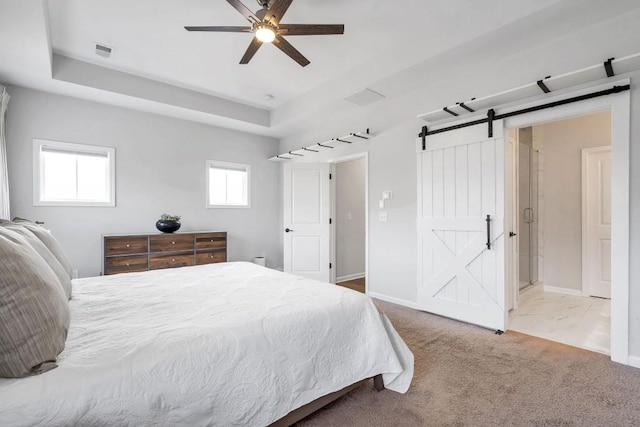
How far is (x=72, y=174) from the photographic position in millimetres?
3955

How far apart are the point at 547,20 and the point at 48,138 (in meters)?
5.33

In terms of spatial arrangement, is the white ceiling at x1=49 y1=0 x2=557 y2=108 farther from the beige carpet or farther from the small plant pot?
the beige carpet

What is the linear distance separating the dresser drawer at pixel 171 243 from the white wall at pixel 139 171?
499 mm

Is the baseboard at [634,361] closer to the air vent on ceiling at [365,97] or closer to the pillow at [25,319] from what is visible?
the air vent on ceiling at [365,97]

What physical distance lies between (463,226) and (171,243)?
370 centimetres

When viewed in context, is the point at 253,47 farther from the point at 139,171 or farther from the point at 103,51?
the point at 139,171

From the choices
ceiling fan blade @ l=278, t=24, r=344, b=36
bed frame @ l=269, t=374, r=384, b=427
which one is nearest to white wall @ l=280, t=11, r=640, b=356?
ceiling fan blade @ l=278, t=24, r=344, b=36

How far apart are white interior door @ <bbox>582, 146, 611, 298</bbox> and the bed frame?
13.6ft

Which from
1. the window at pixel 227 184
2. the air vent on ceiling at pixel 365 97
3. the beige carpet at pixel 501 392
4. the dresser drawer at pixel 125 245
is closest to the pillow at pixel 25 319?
the beige carpet at pixel 501 392

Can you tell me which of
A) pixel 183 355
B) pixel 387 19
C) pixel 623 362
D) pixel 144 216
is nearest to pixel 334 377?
pixel 183 355

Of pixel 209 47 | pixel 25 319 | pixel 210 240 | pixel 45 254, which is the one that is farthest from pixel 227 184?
pixel 25 319

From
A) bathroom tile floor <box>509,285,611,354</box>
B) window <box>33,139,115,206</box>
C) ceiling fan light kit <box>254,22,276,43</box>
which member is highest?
ceiling fan light kit <box>254,22,276,43</box>

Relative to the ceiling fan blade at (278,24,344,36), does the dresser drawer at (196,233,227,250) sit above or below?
below

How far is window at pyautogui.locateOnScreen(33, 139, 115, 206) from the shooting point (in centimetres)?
371
